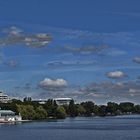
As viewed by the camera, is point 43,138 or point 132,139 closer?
point 132,139

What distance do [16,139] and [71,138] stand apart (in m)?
9.94

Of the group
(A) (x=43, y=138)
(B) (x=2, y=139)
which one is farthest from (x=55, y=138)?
(B) (x=2, y=139)

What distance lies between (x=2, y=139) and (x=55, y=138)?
9864 millimetres

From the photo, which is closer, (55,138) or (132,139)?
(132,139)

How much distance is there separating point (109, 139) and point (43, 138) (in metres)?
13.2

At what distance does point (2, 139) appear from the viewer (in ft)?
337

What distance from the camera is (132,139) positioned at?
9825 centimetres

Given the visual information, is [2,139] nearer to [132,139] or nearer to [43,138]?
[43,138]

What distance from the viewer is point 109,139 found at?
325 ft

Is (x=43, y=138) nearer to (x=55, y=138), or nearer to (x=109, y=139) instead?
(x=55, y=138)

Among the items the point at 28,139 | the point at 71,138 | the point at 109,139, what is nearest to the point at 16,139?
the point at 28,139

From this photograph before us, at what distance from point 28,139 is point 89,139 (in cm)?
1110

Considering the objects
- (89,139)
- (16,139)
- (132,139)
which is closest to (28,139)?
(16,139)

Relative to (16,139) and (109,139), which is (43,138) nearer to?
(16,139)
